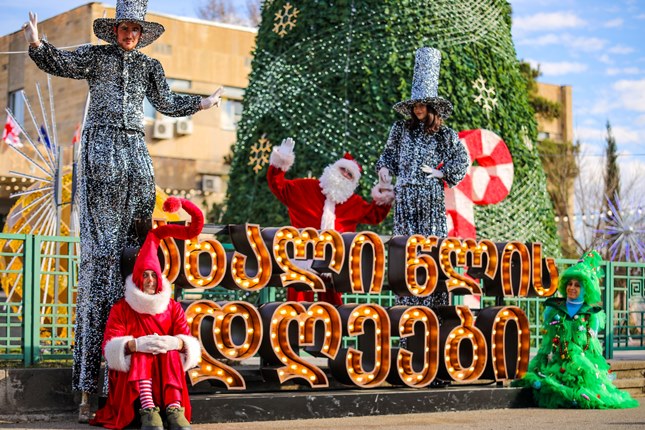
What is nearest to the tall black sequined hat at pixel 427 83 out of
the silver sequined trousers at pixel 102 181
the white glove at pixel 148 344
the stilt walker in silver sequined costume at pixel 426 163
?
the stilt walker in silver sequined costume at pixel 426 163

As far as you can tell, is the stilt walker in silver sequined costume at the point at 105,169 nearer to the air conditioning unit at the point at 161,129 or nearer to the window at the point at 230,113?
the air conditioning unit at the point at 161,129

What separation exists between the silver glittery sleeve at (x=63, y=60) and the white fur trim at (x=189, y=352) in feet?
5.77

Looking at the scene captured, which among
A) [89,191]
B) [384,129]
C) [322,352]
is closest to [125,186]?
[89,191]

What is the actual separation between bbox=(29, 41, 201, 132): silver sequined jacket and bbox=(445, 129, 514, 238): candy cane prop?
4.45m

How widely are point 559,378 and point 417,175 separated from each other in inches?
76.5

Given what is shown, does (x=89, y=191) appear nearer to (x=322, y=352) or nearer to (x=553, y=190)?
(x=322, y=352)

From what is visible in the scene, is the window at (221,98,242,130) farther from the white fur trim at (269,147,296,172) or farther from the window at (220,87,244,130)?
the white fur trim at (269,147,296,172)

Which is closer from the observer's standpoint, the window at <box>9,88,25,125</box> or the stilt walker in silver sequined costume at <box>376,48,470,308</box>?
the stilt walker in silver sequined costume at <box>376,48,470,308</box>

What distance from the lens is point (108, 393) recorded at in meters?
6.32

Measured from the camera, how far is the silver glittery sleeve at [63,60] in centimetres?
634

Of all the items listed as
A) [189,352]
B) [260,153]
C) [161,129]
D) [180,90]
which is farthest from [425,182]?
[180,90]

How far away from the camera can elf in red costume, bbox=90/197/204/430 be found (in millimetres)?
6055

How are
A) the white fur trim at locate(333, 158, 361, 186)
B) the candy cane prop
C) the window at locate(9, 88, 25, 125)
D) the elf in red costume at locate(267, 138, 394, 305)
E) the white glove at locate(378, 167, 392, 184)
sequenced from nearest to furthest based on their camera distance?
1. the white glove at locate(378, 167, 392, 184)
2. the elf in red costume at locate(267, 138, 394, 305)
3. the white fur trim at locate(333, 158, 361, 186)
4. the candy cane prop
5. the window at locate(9, 88, 25, 125)

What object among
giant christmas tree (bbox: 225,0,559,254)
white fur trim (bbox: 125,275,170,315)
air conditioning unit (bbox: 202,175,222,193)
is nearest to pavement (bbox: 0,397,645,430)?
white fur trim (bbox: 125,275,170,315)
